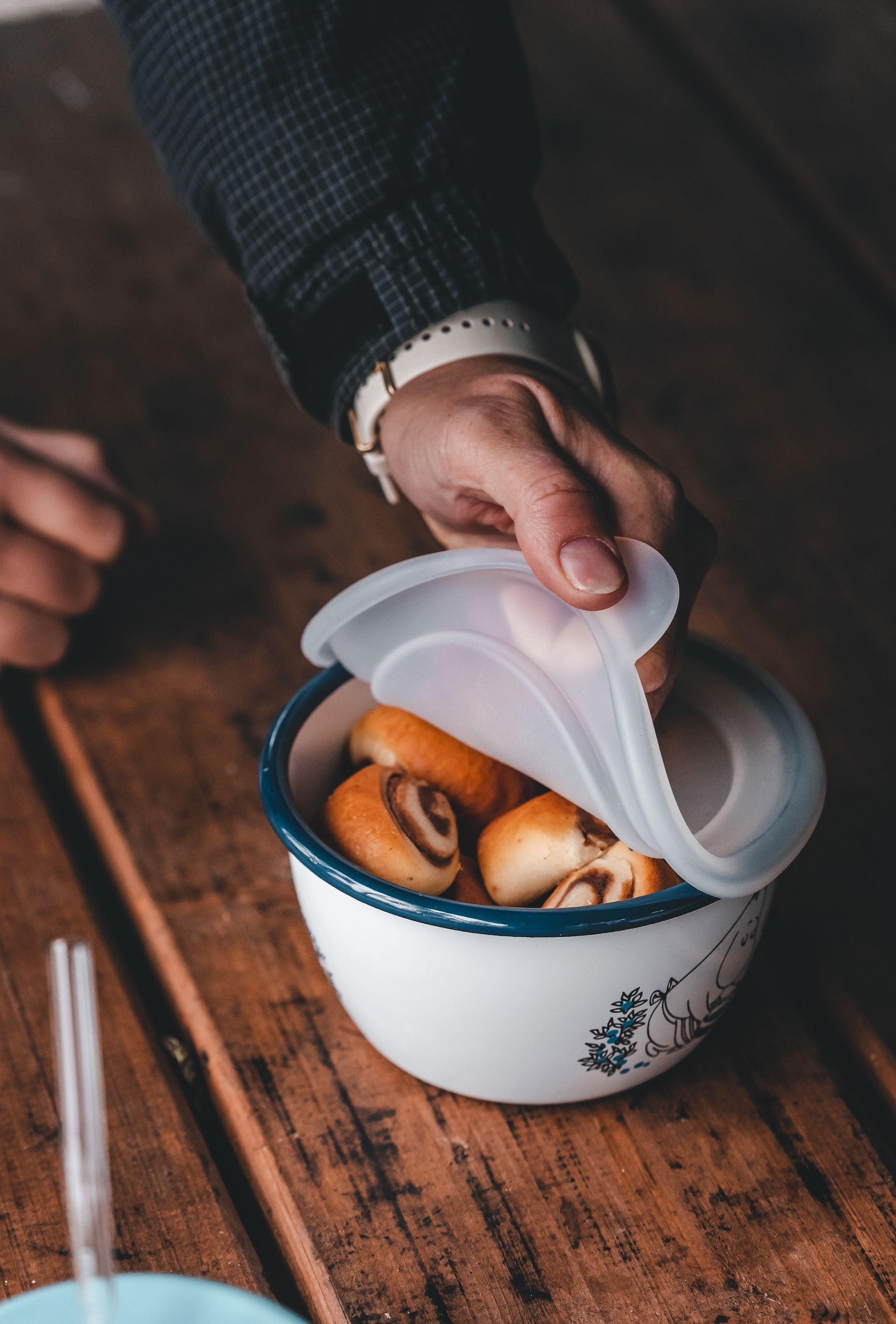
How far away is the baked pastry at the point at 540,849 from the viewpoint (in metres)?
0.38

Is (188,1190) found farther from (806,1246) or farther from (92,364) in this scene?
(92,364)

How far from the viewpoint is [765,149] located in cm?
→ 95

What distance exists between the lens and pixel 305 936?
0.48m

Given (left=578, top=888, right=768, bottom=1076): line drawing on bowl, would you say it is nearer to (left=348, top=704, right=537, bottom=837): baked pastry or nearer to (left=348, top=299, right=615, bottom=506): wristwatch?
(left=348, top=704, right=537, bottom=837): baked pastry

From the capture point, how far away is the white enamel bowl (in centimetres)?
35

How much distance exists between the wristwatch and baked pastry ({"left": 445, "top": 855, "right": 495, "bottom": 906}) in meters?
0.22

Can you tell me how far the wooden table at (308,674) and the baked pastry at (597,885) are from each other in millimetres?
94

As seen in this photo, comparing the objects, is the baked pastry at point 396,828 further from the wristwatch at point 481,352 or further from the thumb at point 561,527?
the wristwatch at point 481,352

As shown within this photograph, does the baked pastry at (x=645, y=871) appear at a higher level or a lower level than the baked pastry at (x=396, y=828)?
higher

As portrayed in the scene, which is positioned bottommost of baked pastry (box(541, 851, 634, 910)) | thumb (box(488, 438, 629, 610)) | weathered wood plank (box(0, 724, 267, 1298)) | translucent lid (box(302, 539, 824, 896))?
weathered wood plank (box(0, 724, 267, 1298))

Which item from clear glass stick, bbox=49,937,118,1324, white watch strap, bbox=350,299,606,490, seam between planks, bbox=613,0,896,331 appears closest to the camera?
clear glass stick, bbox=49,937,118,1324

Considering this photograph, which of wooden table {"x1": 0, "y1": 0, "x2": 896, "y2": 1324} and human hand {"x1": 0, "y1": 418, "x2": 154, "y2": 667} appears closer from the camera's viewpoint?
wooden table {"x1": 0, "y1": 0, "x2": 896, "y2": 1324}

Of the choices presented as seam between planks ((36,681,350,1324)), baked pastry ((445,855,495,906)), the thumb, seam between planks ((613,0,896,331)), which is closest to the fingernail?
the thumb

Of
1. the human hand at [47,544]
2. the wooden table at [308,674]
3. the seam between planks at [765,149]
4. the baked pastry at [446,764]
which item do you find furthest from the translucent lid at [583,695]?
the seam between planks at [765,149]
